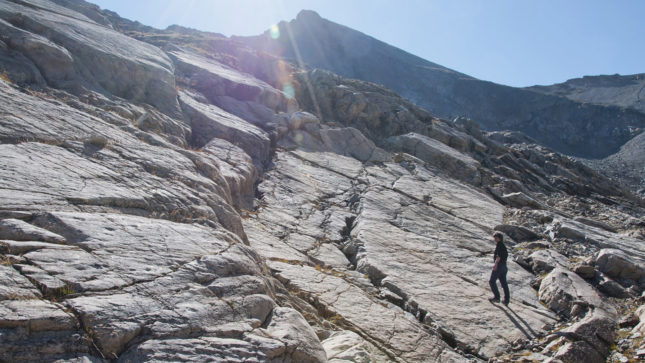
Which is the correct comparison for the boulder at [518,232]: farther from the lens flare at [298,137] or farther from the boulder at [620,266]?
the lens flare at [298,137]

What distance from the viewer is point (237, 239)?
26.6 ft

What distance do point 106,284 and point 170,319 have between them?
3.13ft

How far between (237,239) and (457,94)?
9988cm

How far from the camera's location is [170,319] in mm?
4855

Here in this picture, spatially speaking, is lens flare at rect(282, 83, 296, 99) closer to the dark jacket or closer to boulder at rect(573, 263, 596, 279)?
the dark jacket

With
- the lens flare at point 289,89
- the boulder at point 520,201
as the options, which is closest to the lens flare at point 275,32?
the lens flare at point 289,89

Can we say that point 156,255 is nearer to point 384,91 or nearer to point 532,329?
point 532,329

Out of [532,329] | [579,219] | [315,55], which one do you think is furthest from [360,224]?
[315,55]

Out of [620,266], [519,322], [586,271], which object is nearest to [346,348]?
[519,322]

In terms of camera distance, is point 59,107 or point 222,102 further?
point 222,102

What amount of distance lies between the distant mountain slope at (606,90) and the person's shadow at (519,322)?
102292 millimetres

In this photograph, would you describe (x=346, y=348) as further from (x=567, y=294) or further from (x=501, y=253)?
(x=567, y=294)

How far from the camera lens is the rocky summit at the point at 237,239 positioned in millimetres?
4832

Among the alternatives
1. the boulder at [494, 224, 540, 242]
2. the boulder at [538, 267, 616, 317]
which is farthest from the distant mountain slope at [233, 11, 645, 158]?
the boulder at [538, 267, 616, 317]
